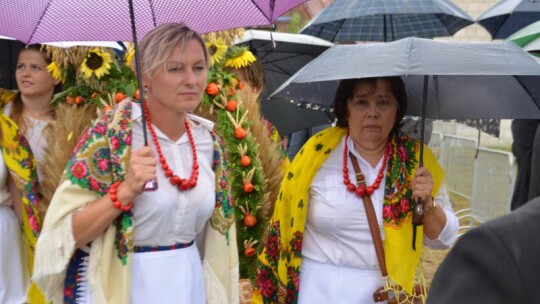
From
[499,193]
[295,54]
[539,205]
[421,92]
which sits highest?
[295,54]

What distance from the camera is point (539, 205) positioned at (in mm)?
1285

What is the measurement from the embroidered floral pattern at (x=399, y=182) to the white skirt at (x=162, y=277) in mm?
905

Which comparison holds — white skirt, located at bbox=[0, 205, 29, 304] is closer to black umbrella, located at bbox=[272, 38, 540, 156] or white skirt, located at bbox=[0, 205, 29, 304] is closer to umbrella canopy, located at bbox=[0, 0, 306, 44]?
umbrella canopy, located at bbox=[0, 0, 306, 44]

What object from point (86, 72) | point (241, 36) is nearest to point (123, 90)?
point (86, 72)

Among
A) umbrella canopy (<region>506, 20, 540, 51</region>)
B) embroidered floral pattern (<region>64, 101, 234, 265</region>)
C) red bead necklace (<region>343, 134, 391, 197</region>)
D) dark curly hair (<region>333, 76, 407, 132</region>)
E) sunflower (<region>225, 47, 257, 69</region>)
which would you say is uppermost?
umbrella canopy (<region>506, 20, 540, 51</region>)

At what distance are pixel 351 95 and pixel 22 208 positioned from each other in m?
2.08

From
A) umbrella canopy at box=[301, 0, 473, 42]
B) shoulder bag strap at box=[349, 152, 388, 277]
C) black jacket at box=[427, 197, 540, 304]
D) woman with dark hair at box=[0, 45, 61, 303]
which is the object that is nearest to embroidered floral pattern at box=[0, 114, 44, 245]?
woman with dark hair at box=[0, 45, 61, 303]

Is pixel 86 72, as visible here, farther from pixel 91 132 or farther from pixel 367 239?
pixel 367 239

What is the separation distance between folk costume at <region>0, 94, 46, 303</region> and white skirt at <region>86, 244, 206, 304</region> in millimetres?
1382

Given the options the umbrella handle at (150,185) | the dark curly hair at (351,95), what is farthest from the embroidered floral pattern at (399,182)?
the umbrella handle at (150,185)

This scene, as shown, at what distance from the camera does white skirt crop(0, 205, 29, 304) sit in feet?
15.1

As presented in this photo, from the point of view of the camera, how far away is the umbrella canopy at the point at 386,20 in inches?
225

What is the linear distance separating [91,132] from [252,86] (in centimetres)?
239

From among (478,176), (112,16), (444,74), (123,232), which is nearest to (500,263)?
(444,74)
